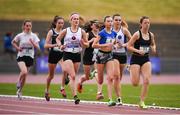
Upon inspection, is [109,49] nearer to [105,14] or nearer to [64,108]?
[64,108]

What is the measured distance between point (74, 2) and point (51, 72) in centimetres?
3125

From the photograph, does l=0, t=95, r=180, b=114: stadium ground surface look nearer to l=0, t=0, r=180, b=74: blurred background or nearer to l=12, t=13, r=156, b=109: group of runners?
l=12, t=13, r=156, b=109: group of runners

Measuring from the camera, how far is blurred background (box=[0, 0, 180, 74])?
43.8 m

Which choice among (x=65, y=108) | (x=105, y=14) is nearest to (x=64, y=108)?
(x=65, y=108)

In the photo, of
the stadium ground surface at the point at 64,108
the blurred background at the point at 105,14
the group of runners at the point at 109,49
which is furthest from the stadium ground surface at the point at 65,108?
the blurred background at the point at 105,14

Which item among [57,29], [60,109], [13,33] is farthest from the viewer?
[13,33]

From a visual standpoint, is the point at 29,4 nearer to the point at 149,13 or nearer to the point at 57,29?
the point at 149,13

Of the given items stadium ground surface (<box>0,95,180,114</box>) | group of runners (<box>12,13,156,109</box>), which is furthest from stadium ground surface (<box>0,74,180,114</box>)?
group of runners (<box>12,13,156,109</box>)

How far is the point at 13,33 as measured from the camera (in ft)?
151

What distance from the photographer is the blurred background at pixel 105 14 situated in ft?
144

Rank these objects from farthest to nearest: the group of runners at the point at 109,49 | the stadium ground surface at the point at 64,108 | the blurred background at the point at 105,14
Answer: the blurred background at the point at 105,14, the group of runners at the point at 109,49, the stadium ground surface at the point at 64,108

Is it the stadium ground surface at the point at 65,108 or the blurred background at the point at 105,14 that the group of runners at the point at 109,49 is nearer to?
the stadium ground surface at the point at 65,108

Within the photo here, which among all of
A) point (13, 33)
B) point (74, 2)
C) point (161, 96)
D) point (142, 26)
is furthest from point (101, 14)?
point (142, 26)

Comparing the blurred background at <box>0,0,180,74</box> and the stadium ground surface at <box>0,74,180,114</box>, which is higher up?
the blurred background at <box>0,0,180,74</box>
